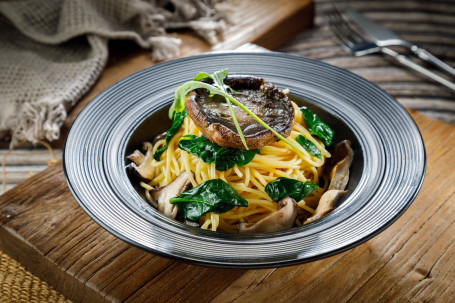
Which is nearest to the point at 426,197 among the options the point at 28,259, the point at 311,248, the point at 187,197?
the point at 311,248

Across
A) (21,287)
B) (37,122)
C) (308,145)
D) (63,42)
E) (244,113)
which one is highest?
(244,113)

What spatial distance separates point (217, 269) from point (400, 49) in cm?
389

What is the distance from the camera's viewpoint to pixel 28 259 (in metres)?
2.87

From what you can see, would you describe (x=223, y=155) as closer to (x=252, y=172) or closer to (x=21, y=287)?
(x=252, y=172)

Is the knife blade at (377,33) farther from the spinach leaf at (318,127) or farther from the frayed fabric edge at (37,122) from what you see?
the frayed fabric edge at (37,122)

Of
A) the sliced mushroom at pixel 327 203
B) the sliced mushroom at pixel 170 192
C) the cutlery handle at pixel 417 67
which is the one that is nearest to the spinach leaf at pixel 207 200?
the sliced mushroom at pixel 170 192

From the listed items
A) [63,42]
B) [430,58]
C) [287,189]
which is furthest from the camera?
[430,58]

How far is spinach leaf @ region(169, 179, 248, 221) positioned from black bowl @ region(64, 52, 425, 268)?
18cm

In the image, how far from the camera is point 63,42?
188 inches

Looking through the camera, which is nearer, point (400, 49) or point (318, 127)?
point (318, 127)

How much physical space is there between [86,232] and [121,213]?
0.50 meters

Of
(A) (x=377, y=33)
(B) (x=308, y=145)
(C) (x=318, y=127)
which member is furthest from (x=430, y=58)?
(B) (x=308, y=145)

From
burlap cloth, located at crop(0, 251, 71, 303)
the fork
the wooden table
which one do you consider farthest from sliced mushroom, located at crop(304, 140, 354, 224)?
the fork

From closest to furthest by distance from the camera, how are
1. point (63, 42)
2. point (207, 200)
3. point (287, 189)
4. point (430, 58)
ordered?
point (207, 200)
point (287, 189)
point (63, 42)
point (430, 58)
